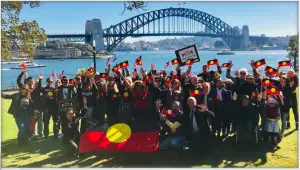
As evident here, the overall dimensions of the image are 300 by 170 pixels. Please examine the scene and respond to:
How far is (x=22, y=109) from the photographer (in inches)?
247

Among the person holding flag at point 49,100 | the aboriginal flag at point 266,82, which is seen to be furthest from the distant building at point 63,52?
the aboriginal flag at point 266,82

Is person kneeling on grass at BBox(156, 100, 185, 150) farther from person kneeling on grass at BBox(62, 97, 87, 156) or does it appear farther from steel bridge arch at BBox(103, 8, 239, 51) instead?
steel bridge arch at BBox(103, 8, 239, 51)

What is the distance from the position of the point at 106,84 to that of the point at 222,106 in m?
2.10

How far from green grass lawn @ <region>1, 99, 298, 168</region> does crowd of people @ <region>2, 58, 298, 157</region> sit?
0.20 metres

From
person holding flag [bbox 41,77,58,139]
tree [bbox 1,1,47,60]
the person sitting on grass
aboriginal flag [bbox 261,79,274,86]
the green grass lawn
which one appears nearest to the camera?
the green grass lawn

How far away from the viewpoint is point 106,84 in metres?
6.25

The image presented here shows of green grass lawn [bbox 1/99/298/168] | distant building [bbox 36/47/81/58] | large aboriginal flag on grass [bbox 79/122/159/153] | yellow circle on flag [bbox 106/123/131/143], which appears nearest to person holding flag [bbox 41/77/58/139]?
green grass lawn [bbox 1/99/298/168]

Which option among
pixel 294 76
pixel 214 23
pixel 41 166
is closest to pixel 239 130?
pixel 294 76

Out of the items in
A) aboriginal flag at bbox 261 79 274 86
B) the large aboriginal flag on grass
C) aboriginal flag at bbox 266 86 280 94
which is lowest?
the large aboriginal flag on grass

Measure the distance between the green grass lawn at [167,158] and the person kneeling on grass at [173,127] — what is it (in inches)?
7.3

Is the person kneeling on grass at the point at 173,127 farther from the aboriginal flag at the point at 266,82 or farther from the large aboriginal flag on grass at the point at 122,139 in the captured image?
the aboriginal flag at the point at 266,82

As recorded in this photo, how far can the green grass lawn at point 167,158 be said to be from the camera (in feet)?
17.7

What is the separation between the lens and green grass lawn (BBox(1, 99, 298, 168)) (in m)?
5.40

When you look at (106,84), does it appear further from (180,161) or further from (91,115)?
(180,161)
